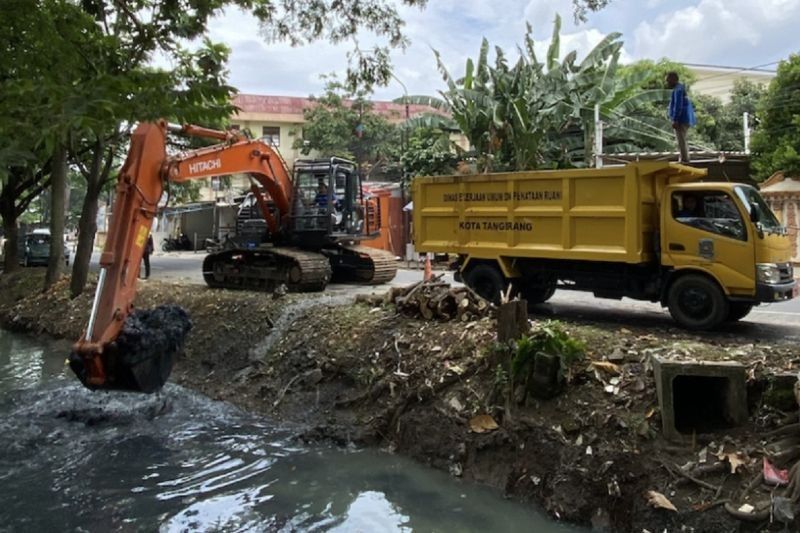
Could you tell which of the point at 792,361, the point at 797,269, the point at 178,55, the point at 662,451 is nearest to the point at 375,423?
the point at 662,451

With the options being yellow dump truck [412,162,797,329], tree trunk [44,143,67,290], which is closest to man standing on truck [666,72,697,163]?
yellow dump truck [412,162,797,329]

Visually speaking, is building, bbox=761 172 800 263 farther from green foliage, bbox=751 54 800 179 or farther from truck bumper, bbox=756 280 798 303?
truck bumper, bbox=756 280 798 303

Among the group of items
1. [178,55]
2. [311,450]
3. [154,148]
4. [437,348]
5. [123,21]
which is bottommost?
[311,450]

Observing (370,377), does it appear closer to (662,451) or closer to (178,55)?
(662,451)

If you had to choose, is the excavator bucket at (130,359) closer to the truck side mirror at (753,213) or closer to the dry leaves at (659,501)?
the dry leaves at (659,501)

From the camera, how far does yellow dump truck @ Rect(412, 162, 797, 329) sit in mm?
8148

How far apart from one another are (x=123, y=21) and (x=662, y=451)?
9.62 meters

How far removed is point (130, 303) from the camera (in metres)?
7.21

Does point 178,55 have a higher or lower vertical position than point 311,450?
higher

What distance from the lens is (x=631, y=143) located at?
19.8 m

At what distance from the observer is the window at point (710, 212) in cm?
819

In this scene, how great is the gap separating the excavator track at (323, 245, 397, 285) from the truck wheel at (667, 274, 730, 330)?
6.85 meters

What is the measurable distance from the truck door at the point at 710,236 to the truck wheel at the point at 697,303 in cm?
16

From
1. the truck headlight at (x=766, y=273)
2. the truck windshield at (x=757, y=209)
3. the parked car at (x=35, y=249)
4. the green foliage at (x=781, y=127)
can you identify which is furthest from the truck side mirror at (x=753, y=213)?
the parked car at (x=35, y=249)
